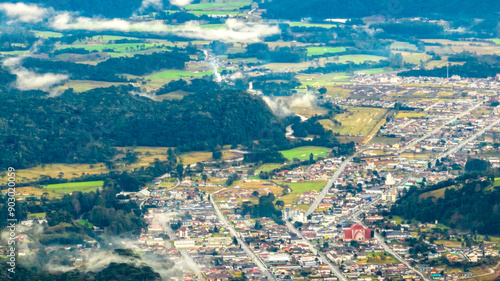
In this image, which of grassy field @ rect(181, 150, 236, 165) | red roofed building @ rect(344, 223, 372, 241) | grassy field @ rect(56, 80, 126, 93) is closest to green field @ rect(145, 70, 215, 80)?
grassy field @ rect(56, 80, 126, 93)

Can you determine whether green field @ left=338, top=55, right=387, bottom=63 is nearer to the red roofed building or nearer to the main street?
the main street

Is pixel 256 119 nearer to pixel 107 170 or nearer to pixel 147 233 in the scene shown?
pixel 107 170

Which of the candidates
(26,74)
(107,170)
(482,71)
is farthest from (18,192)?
(482,71)

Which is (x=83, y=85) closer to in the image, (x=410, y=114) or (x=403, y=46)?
(x=410, y=114)

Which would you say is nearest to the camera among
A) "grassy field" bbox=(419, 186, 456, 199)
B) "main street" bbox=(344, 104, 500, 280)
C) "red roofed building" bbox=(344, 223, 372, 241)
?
"main street" bbox=(344, 104, 500, 280)

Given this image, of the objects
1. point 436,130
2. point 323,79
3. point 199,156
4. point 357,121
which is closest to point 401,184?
point 199,156

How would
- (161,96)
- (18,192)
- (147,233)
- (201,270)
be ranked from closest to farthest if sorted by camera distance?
(201,270), (147,233), (18,192), (161,96)
